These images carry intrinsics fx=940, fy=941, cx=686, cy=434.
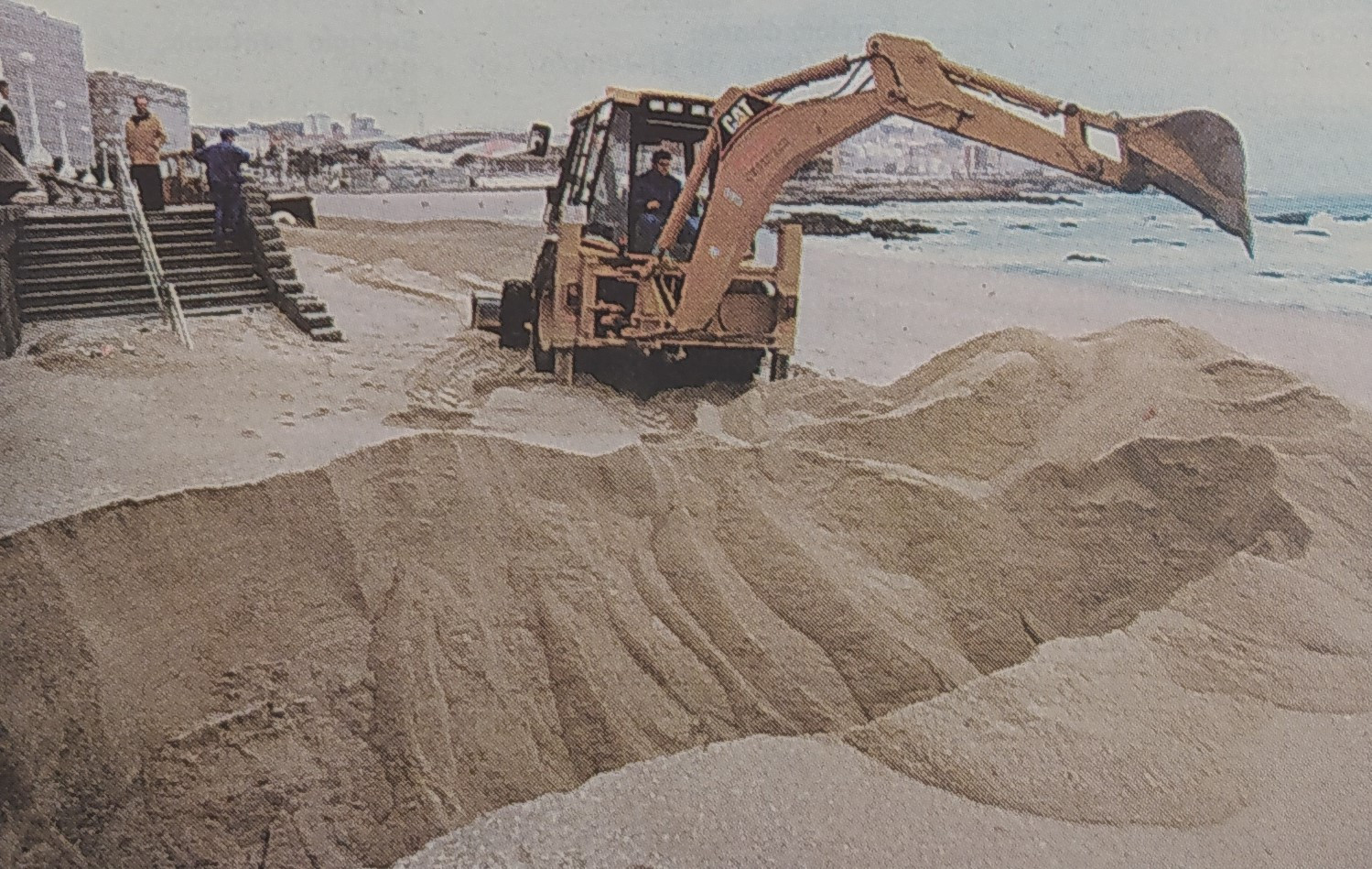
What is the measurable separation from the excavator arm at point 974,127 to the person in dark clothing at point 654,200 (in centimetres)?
21

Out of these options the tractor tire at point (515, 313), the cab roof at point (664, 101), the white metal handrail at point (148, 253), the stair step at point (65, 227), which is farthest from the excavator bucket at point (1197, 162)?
the stair step at point (65, 227)

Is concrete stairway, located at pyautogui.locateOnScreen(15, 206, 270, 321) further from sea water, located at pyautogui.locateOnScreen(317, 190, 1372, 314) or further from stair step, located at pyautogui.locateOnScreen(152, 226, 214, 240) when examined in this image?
sea water, located at pyautogui.locateOnScreen(317, 190, 1372, 314)

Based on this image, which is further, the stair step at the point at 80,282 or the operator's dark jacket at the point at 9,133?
the operator's dark jacket at the point at 9,133

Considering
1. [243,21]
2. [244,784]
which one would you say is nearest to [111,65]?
[243,21]

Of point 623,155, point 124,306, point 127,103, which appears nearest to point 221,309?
point 124,306

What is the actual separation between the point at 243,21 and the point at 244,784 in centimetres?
191

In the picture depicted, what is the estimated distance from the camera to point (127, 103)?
254cm

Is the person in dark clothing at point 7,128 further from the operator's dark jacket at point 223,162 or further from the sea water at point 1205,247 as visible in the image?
the sea water at point 1205,247

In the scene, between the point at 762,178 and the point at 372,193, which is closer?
the point at 762,178

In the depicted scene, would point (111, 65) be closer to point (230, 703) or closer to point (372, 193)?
point (372, 193)

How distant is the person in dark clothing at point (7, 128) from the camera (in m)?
2.65

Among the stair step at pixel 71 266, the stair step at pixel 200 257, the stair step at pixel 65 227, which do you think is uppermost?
the stair step at pixel 65 227

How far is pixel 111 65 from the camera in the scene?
8.21 ft

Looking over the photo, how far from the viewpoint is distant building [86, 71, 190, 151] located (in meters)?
2.51
